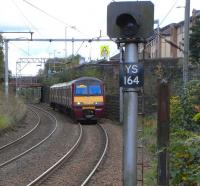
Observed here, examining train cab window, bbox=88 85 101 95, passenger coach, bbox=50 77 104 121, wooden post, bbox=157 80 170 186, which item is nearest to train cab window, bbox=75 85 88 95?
passenger coach, bbox=50 77 104 121

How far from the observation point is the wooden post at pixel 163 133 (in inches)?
263

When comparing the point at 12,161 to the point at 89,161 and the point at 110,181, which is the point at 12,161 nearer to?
the point at 89,161

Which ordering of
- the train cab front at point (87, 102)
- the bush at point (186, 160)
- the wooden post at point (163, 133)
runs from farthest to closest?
the train cab front at point (87, 102), the wooden post at point (163, 133), the bush at point (186, 160)

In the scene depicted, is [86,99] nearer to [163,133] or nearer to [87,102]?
[87,102]

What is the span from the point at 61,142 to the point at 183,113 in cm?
1363

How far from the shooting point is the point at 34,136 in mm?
28844

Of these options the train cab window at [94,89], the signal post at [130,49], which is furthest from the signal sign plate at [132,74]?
the train cab window at [94,89]

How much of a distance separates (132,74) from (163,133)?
0.78 meters

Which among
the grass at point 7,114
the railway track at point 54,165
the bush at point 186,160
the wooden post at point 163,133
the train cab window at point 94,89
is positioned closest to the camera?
the bush at point 186,160

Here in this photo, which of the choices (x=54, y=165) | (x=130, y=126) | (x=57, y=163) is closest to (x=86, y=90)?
(x=57, y=163)

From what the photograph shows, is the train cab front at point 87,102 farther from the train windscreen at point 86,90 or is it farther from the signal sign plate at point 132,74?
the signal sign plate at point 132,74

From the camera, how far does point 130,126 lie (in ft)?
21.8

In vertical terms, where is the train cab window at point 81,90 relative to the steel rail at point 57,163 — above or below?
above

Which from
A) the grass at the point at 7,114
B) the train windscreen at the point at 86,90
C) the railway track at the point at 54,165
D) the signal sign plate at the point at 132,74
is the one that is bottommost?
the railway track at the point at 54,165
